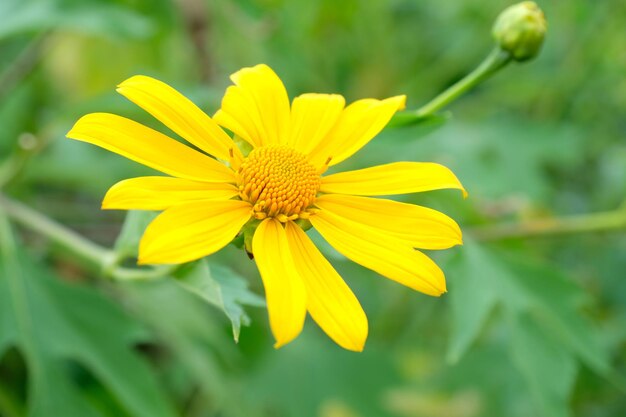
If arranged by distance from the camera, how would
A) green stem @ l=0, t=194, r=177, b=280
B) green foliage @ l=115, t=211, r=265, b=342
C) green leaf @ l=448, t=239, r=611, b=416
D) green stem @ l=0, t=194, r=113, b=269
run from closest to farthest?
green foliage @ l=115, t=211, r=265, b=342 < green stem @ l=0, t=194, r=177, b=280 < green stem @ l=0, t=194, r=113, b=269 < green leaf @ l=448, t=239, r=611, b=416

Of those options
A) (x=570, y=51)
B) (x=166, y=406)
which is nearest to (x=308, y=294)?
(x=166, y=406)

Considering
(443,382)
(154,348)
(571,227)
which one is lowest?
(443,382)

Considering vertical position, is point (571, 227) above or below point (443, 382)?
above

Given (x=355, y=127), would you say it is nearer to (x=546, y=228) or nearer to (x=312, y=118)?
(x=312, y=118)

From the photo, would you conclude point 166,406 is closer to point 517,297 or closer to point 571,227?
point 517,297

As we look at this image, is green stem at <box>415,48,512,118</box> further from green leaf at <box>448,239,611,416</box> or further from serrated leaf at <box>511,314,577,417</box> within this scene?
serrated leaf at <box>511,314,577,417</box>

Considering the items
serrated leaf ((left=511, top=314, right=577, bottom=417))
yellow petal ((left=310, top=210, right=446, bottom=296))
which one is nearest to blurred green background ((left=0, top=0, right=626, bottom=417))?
serrated leaf ((left=511, top=314, right=577, bottom=417))
